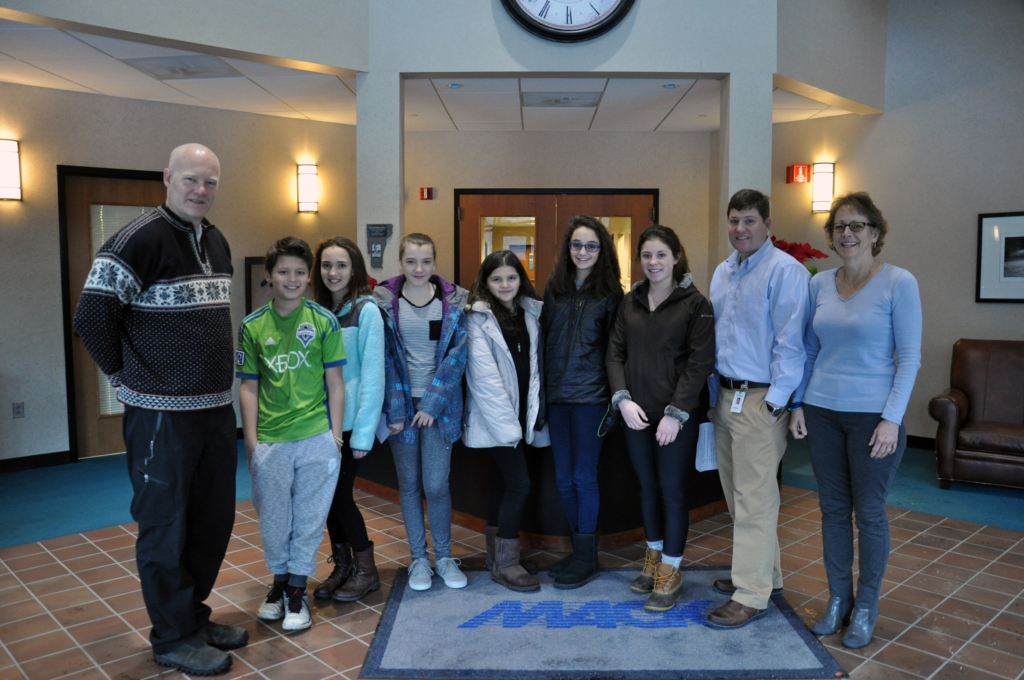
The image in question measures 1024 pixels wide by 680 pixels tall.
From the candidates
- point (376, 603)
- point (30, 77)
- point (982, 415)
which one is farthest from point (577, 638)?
point (30, 77)

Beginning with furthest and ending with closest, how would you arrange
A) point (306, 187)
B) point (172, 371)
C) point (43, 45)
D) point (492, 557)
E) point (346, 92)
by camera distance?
point (306, 187) < point (346, 92) < point (43, 45) < point (492, 557) < point (172, 371)

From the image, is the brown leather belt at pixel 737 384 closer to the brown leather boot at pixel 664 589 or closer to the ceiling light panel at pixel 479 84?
the brown leather boot at pixel 664 589

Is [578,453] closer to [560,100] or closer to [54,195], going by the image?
[560,100]

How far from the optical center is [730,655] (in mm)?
2539

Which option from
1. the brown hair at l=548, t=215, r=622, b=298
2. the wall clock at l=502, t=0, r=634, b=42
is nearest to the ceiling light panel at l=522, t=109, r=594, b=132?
the wall clock at l=502, t=0, r=634, b=42

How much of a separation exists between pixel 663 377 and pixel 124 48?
143 inches

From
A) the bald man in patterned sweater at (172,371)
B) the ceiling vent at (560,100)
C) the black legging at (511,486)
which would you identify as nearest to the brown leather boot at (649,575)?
the black legging at (511,486)

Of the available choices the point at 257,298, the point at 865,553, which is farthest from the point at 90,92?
the point at 865,553

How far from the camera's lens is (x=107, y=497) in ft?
14.5

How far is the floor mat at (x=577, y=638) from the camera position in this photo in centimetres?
245

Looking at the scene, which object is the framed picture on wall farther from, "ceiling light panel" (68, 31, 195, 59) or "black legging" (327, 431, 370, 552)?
"ceiling light panel" (68, 31, 195, 59)

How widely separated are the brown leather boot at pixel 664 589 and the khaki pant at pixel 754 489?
9.5 inches

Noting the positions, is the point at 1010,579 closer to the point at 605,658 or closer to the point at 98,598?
the point at 605,658

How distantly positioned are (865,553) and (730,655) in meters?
0.62
